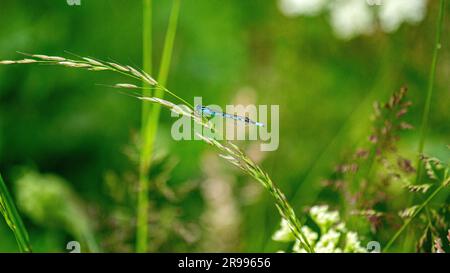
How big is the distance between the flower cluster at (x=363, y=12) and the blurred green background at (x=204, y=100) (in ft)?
0.25

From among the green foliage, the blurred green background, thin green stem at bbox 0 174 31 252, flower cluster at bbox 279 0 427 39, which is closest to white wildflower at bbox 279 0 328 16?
flower cluster at bbox 279 0 427 39

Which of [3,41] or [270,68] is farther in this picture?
[270,68]

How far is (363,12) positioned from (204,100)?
0.73 meters

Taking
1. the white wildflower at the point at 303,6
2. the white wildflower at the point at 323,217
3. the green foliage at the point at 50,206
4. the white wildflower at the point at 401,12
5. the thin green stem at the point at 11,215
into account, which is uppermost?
the white wildflower at the point at 303,6

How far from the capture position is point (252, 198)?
77.2 inches

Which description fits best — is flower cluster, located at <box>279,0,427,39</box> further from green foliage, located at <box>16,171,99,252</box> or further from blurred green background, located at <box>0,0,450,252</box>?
green foliage, located at <box>16,171,99,252</box>

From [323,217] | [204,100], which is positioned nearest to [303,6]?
[204,100]

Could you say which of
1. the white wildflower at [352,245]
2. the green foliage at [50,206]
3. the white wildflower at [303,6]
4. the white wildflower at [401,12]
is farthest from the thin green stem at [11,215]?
the white wildflower at [303,6]

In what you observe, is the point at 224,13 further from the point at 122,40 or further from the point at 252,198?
the point at 252,198

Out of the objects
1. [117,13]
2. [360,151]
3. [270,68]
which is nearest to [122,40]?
[117,13]

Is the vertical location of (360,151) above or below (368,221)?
above

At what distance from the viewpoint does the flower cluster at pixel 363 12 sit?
178 centimetres

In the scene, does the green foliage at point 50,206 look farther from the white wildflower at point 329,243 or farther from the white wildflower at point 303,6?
the white wildflower at point 303,6

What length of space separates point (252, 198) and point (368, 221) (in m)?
0.79
